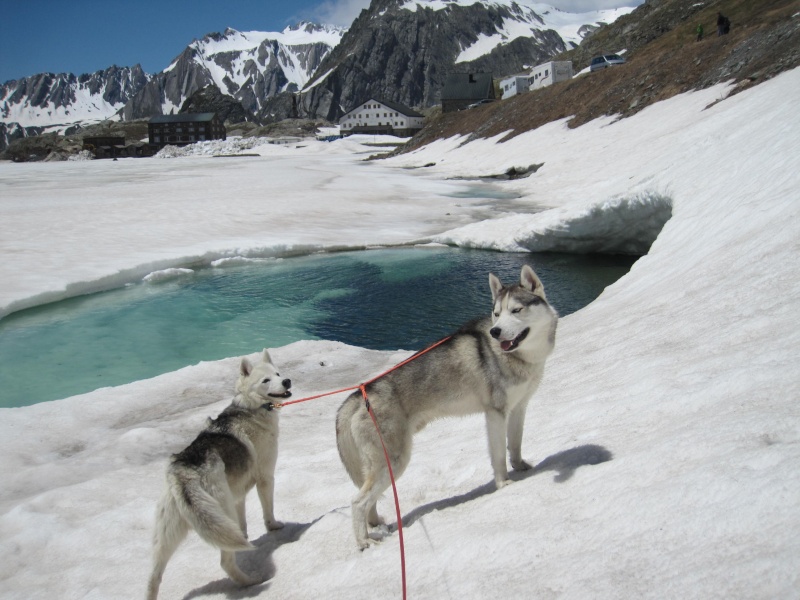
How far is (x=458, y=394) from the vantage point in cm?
525

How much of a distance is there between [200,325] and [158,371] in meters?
3.59

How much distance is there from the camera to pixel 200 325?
16.9m

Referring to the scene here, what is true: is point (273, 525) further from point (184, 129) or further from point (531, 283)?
point (184, 129)

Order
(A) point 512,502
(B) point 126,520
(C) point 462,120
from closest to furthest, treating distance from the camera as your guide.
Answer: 1. (A) point 512,502
2. (B) point 126,520
3. (C) point 462,120

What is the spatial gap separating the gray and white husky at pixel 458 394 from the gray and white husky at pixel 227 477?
41.5 inches

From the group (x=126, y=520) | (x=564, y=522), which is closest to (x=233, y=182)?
(x=126, y=520)

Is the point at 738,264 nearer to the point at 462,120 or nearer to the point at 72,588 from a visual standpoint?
the point at 72,588

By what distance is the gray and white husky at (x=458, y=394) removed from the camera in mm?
4969

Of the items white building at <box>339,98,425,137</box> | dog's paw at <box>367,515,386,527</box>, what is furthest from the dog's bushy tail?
white building at <box>339,98,425,137</box>

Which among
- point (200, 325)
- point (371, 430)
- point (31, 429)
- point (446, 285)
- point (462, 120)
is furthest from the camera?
point (462, 120)

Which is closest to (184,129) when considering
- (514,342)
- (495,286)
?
(495,286)

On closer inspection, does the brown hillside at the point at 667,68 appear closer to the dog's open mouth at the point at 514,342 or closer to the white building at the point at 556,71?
the white building at the point at 556,71

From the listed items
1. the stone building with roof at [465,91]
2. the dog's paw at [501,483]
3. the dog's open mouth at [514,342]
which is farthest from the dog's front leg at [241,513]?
the stone building with roof at [465,91]

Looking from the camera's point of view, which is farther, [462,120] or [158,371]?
[462,120]
